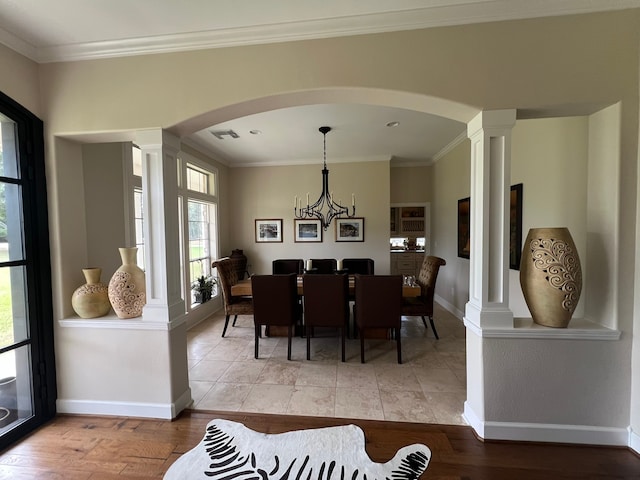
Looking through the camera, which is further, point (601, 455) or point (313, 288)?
point (313, 288)

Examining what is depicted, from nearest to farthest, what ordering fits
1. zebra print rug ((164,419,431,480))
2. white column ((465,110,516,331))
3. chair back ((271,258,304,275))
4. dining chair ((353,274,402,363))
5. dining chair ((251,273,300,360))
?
zebra print rug ((164,419,431,480)) < white column ((465,110,516,331)) < dining chair ((353,274,402,363)) < dining chair ((251,273,300,360)) < chair back ((271,258,304,275))

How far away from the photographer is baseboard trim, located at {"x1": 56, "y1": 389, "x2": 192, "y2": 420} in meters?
2.05

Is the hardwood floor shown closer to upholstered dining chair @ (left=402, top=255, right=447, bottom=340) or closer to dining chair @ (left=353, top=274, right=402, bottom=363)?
dining chair @ (left=353, top=274, right=402, bottom=363)

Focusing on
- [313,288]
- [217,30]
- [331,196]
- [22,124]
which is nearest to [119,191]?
[22,124]

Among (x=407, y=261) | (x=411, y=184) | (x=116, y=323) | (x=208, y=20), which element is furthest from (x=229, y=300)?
(x=411, y=184)

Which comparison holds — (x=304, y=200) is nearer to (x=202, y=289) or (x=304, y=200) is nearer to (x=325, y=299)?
(x=202, y=289)

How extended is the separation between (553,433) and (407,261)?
14.7 feet

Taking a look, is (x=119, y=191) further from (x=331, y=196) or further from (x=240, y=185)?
(x=331, y=196)

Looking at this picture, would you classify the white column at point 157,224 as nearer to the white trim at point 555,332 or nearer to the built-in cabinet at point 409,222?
the white trim at point 555,332

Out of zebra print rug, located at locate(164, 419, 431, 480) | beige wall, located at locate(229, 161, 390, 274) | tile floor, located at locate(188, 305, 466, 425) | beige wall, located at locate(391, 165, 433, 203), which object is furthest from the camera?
beige wall, located at locate(391, 165, 433, 203)

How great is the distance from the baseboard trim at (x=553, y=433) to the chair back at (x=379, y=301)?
3.84ft

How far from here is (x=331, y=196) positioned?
523 centimetres

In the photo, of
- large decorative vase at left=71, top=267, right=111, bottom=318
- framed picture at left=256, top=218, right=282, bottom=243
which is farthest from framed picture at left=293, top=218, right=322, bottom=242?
large decorative vase at left=71, top=267, right=111, bottom=318

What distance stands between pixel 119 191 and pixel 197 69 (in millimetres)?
1653
